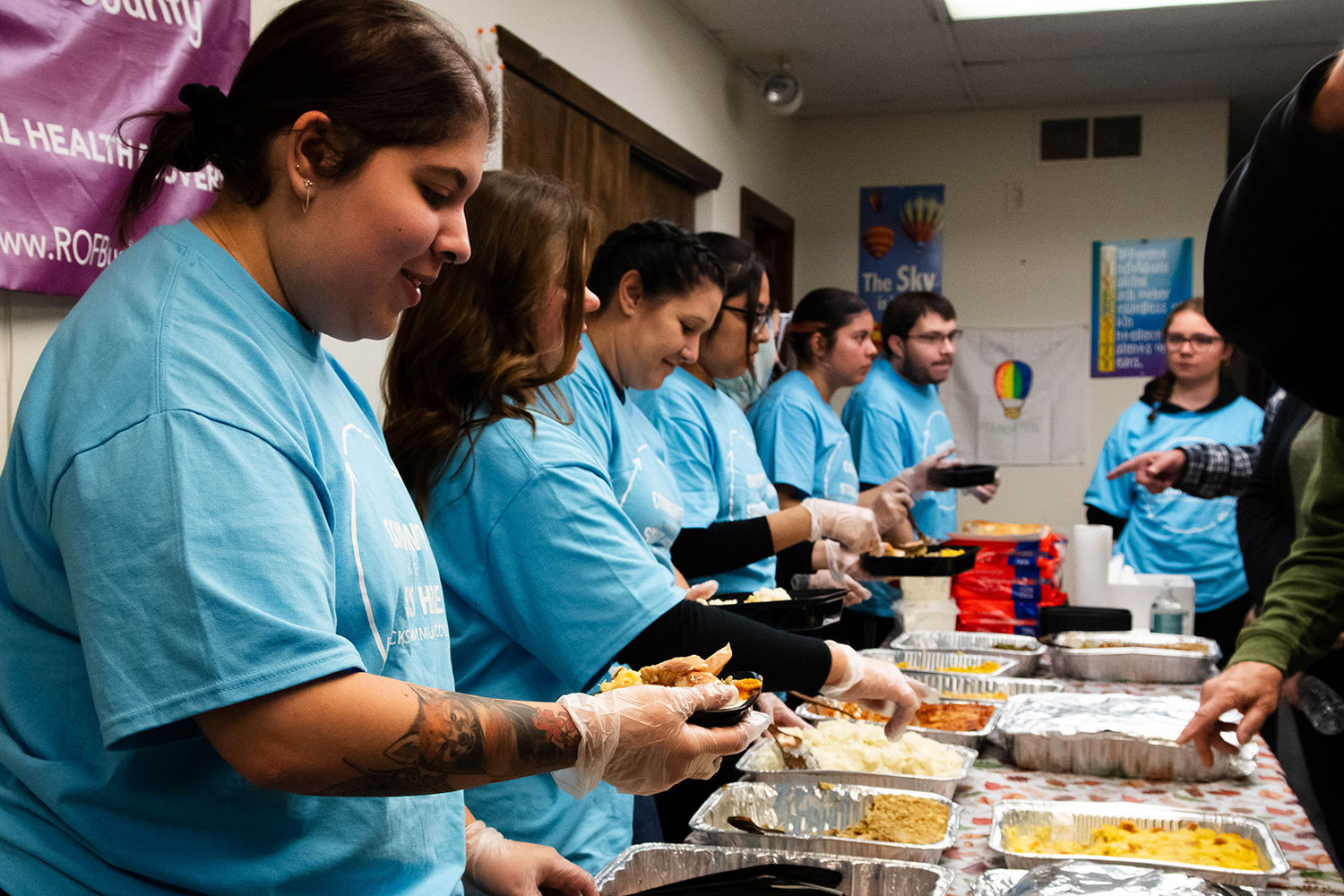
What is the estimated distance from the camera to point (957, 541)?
143 inches

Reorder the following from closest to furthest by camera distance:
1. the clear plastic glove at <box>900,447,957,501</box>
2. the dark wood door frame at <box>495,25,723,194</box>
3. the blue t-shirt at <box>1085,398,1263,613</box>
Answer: the dark wood door frame at <box>495,25,723,194</box>, the clear plastic glove at <box>900,447,957,501</box>, the blue t-shirt at <box>1085,398,1263,613</box>

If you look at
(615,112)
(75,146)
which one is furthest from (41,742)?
(615,112)

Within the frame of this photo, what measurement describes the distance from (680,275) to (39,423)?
4.54 feet

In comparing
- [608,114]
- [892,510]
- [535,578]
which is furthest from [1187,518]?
[535,578]

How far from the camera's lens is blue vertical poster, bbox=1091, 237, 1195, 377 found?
6113mm

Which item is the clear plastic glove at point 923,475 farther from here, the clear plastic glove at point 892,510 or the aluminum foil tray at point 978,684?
the aluminum foil tray at point 978,684

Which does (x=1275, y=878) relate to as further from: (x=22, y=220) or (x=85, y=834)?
(x=22, y=220)

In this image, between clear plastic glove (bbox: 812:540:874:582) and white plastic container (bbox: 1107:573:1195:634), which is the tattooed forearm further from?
white plastic container (bbox: 1107:573:1195:634)

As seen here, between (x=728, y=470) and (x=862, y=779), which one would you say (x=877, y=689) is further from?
(x=728, y=470)

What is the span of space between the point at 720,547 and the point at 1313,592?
1.15 m

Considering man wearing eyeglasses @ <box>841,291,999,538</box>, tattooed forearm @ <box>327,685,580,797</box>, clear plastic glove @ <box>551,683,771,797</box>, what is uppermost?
man wearing eyeglasses @ <box>841,291,999,538</box>

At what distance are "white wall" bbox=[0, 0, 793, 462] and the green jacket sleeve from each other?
1.98 meters

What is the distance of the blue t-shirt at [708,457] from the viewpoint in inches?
102

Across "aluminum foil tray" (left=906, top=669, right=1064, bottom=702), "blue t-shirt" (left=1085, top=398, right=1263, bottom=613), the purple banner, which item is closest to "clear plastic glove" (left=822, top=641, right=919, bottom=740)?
"aluminum foil tray" (left=906, top=669, right=1064, bottom=702)
